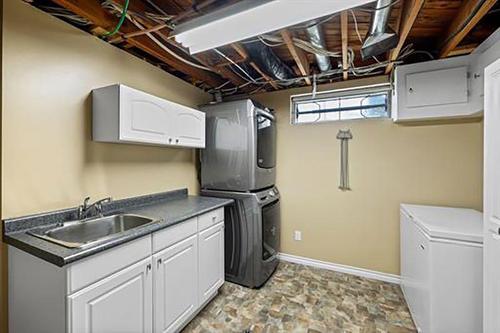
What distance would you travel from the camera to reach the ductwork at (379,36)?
1.56 m

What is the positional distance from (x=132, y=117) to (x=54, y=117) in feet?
1.60

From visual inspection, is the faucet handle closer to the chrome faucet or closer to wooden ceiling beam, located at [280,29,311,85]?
the chrome faucet

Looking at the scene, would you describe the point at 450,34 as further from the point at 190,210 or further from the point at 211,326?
the point at 211,326

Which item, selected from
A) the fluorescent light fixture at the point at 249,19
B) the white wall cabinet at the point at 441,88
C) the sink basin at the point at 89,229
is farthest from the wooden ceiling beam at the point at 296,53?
the sink basin at the point at 89,229

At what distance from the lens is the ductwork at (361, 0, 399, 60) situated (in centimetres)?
156

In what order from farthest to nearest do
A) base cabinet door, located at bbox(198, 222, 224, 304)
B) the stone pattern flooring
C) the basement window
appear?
the basement window < base cabinet door, located at bbox(198, 222, 224, 304) < the stone pattern flooring

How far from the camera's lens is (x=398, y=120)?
242cm

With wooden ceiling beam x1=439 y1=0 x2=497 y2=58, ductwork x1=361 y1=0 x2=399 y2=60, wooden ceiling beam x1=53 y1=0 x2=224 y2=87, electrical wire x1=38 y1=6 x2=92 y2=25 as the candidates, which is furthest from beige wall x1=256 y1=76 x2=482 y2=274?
electrical wire x1=38 y1=6 x2=92 y2=25

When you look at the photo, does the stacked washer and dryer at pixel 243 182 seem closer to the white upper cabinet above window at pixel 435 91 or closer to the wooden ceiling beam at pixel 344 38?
the wooden ceiling beam at pixel 344 38

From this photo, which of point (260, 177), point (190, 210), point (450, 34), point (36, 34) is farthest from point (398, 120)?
point (36, 34)

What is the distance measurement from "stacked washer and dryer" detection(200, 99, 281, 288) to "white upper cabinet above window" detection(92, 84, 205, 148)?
57 cm

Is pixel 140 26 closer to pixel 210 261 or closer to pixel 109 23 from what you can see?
pixel 109 23

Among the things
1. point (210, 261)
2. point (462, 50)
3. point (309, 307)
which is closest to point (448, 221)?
point (309, 307)

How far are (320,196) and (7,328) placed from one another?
293 cm
